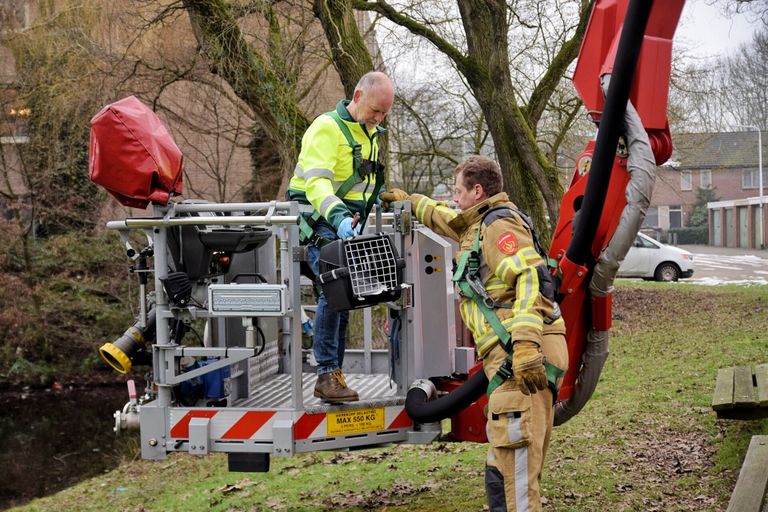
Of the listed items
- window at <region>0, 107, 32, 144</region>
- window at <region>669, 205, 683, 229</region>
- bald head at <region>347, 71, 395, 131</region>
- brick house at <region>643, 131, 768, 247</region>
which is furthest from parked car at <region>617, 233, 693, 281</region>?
window at <region>669, 205, 683, 229</region>

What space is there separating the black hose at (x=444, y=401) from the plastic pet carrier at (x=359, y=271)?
1.93 feet

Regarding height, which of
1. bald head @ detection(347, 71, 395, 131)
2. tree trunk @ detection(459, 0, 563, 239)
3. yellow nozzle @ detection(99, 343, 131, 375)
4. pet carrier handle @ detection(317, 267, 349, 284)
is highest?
tree trunk @ detection(459, 0, 563, 239)

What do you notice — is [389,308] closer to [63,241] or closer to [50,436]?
[50,436]

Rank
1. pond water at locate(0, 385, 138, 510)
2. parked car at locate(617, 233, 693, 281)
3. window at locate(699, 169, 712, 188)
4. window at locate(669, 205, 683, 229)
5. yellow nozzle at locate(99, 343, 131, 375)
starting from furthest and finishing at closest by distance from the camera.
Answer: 1. window at locate(669, 205, 683, 229)
2. window at locate(699, 169, 712, 188)
3. parked car at locate(617, 233, 693, 281)
4. pond water at locate(0, 385, 138, 510)
5. yellow nozzle at locate(99, 343, 131, 375)

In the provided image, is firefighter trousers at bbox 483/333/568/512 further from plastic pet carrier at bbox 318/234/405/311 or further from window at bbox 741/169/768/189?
window at bbox 741/169/768/189

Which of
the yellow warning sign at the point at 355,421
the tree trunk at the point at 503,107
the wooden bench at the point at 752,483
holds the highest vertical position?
the tree trunk at the point at 503,107

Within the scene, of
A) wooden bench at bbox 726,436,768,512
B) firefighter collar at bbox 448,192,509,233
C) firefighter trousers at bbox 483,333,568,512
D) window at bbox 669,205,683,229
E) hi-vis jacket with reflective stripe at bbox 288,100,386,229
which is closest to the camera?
firefighter trousers at bbox 483,333,568,512

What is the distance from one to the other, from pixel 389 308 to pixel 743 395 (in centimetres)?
252

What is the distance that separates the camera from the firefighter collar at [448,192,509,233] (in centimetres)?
426

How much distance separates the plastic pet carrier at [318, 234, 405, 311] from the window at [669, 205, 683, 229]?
59450 millimetres

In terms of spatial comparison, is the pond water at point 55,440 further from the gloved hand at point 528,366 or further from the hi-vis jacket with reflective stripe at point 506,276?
the gloved hand at point 528,366

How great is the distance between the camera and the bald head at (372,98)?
192 inches

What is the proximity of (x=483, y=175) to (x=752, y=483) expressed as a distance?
7.62 ft

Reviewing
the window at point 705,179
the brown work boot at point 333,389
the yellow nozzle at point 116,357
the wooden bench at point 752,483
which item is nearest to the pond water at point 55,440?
the yellow nozzle at point 116,357
